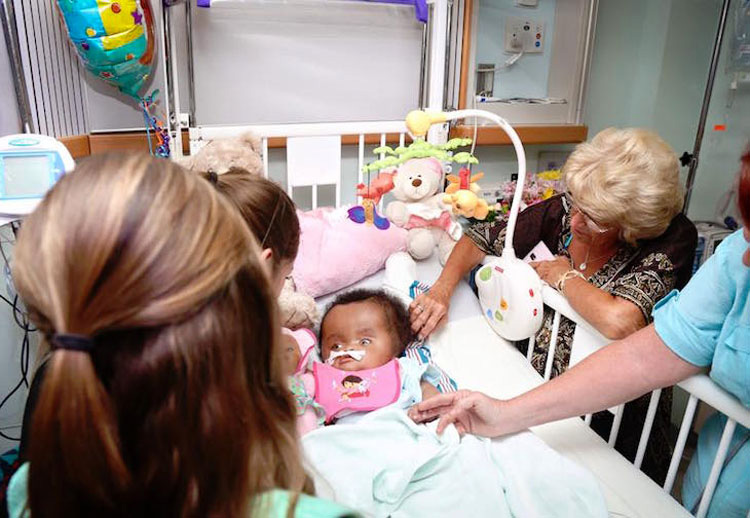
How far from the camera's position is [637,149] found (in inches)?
56.1

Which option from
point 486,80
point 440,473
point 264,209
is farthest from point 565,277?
point 486,80

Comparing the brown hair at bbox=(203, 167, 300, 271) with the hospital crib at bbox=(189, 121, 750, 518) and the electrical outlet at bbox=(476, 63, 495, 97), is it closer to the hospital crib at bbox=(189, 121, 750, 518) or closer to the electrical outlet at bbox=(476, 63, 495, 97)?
the hospital crib at bbox=(189, 121, 750, 518)

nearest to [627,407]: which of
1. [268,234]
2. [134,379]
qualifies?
[268,234]

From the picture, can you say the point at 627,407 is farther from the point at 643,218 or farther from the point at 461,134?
the point at 461,134

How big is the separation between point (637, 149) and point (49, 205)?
4.35 ft

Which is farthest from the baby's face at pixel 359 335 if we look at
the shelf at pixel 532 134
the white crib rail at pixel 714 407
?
the shelf at pixel 532 134

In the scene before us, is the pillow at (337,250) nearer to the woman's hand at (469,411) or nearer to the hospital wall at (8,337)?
the woman's hand at (469,411)

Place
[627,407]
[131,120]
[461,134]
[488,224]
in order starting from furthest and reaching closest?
[461,134] < [131,120] < [488,224] < [627,407]

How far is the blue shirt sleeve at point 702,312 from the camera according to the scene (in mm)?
1021

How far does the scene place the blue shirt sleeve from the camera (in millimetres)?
1021

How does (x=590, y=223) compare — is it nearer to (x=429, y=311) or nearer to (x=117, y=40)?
(x=429, y=311)

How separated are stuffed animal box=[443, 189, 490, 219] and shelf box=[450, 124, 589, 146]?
85 cm

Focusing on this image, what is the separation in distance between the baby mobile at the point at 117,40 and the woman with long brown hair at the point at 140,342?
1.44m

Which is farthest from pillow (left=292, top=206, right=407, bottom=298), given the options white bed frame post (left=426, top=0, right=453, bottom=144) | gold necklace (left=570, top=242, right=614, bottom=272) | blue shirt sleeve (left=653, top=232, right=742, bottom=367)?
blue shirt sleeve (left=653, top=232, right=742, bottom=367)
